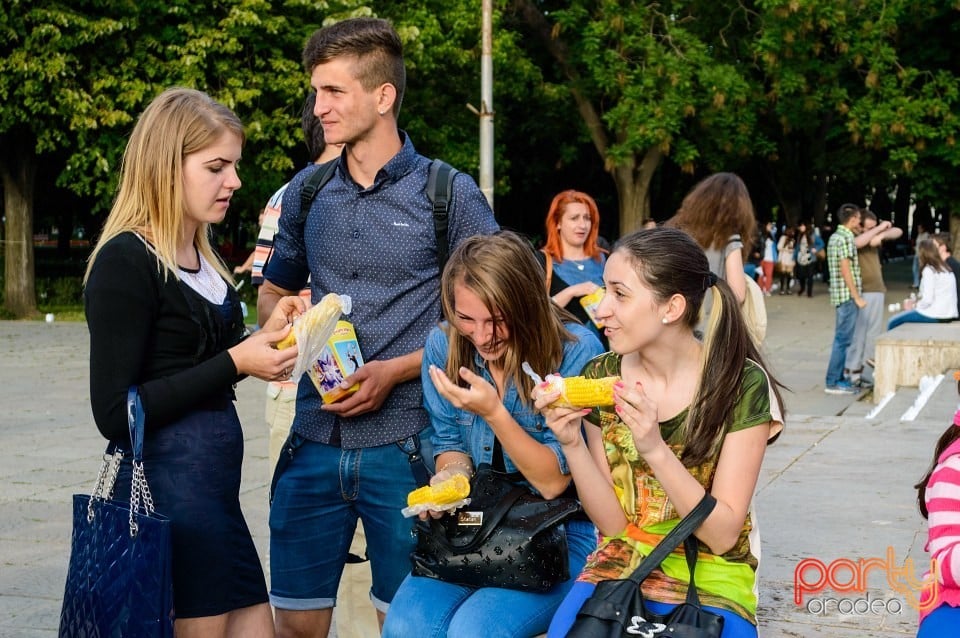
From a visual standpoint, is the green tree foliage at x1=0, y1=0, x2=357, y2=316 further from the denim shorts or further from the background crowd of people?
the denim shorts

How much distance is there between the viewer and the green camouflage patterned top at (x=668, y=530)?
3090mm

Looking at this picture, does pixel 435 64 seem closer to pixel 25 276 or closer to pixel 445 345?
pixel 25 276

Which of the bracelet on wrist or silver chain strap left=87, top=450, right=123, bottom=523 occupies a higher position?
silver chain strap left=87, top=450, right=123, bottom=523

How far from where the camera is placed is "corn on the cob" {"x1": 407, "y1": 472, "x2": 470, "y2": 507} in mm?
3223

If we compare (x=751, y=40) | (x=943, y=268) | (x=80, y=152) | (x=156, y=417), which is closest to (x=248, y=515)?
(x=156, y=417)

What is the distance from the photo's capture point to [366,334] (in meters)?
3.62

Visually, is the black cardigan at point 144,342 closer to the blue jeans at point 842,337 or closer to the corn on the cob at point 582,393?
the corn on the cob at point 582,393

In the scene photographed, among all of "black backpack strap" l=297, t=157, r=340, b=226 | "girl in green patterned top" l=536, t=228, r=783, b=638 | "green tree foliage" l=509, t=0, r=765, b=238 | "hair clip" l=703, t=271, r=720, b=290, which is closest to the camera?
"girl in green patterned top" l=536, t=228, r=783, b=638

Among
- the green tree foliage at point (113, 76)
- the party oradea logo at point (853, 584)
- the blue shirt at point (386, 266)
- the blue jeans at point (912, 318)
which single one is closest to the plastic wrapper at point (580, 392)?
the blue shirt at point (386, 266)

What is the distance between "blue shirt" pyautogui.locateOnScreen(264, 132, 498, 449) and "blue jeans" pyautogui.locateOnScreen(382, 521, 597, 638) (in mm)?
494

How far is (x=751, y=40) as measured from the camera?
3069cm

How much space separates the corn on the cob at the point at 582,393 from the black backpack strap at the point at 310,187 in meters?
1.12

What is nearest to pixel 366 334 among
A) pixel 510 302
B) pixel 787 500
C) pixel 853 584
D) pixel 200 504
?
pixel 510 302

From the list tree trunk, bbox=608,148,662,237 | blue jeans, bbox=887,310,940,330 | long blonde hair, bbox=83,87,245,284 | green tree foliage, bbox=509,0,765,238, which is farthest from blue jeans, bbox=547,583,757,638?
tree trunk, bbox=608,148,662,237
